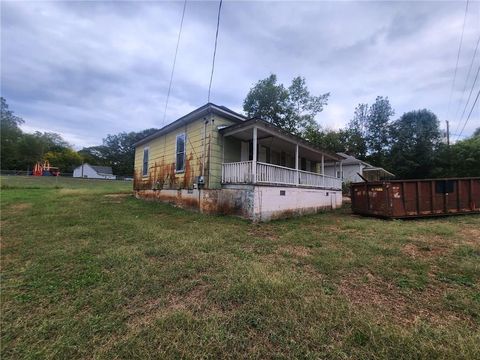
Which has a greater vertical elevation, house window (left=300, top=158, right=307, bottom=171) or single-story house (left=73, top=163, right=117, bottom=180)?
single-story house (left=73, top=163, right=117, bottom=180)

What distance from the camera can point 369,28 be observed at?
27.1ft

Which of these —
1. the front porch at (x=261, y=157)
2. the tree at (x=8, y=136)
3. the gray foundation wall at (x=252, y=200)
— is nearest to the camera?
the gray foundation wall at (x=252, y=200)

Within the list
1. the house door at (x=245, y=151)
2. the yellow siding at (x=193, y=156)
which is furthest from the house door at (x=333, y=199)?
the yellow siding at (x=193, y=156)

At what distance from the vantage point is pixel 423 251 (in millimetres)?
4723

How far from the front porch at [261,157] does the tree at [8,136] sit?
64.7 m

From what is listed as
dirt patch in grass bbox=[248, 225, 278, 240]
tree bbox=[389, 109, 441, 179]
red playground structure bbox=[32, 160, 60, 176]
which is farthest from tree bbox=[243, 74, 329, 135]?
red playground structure bbox=[32, 160, 60, 176]

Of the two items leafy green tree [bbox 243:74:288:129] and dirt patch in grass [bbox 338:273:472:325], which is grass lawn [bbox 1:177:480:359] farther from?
leafy green tree [bbox 243:74:288:129]

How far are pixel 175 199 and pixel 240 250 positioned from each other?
704 cm

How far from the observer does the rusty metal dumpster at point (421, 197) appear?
906cm

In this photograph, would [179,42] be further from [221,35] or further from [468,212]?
[468,212]

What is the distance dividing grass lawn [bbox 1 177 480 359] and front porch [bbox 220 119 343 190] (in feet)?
11.0

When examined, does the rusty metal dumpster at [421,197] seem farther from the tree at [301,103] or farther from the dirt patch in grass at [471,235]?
the tree at [301,103]

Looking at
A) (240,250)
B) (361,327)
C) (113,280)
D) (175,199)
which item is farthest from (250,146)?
(361,327)

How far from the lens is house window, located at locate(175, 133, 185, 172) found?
36.0 ft
